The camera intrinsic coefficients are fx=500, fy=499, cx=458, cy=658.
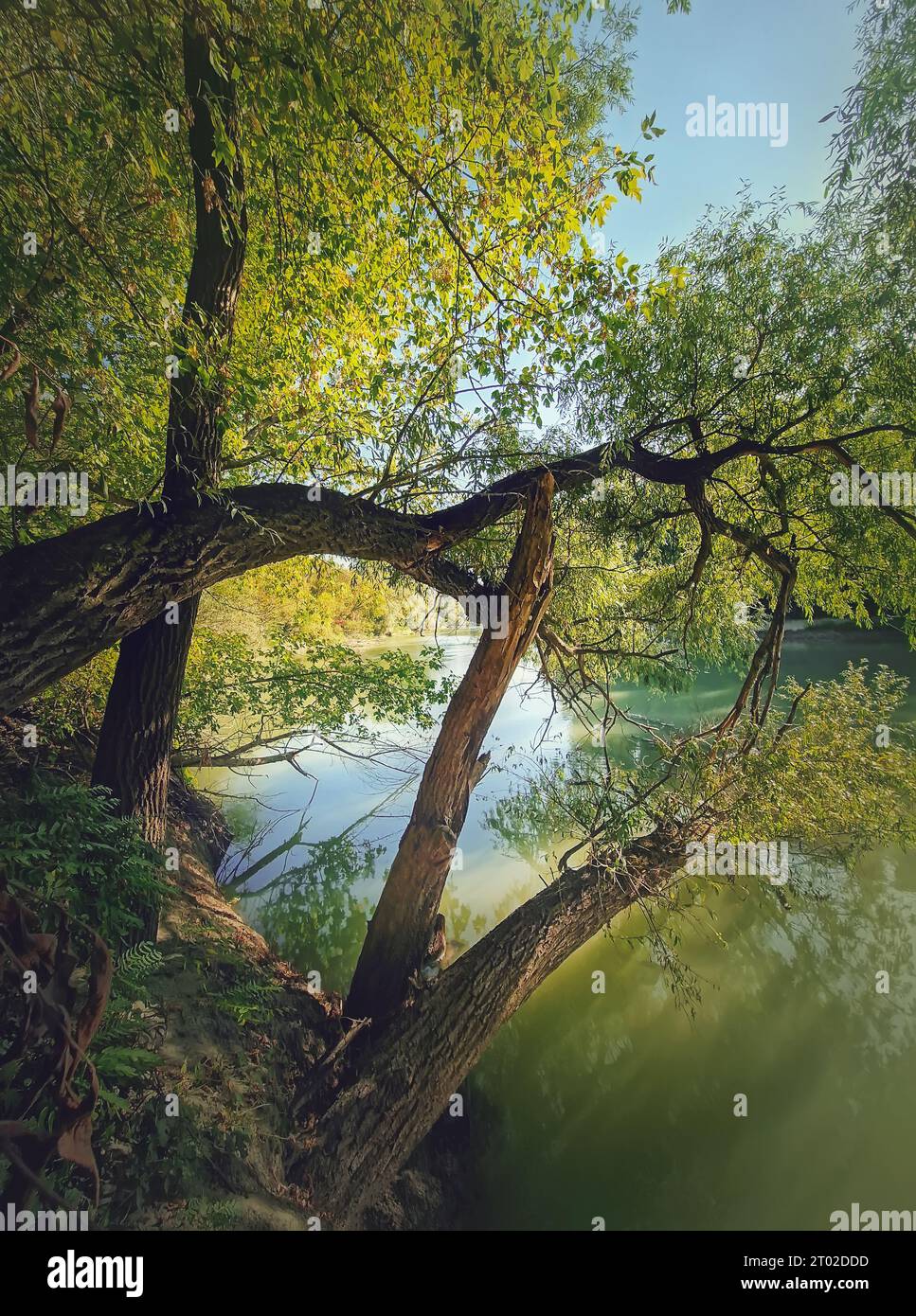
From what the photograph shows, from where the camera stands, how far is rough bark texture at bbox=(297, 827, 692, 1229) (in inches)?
95.0

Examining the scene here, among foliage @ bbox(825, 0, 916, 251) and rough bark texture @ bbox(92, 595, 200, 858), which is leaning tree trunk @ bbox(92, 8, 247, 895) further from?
foliage @ bbox(825, 0, 916, 251)

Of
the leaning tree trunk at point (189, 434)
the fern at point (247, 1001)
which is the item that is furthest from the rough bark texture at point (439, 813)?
the leaning tree trunk at point (189, 434)

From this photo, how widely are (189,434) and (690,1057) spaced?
5.40 meters

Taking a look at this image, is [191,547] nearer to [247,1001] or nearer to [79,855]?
[79,855]

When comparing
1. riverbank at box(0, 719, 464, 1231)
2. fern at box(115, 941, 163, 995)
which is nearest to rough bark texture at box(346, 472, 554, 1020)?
riverbank at box(0, 719, 464, 1231)

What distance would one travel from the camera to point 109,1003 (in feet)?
6.59

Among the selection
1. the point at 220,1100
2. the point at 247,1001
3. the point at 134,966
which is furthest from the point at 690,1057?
the point at 134,966

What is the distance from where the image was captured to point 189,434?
7.20 ft

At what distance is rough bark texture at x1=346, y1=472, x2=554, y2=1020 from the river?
970 mm

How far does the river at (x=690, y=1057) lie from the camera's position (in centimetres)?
305

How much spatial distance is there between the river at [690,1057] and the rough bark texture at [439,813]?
0.97m

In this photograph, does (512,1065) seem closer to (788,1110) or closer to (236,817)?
(788,1110)

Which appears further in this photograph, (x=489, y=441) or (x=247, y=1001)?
(x=489, y=441)

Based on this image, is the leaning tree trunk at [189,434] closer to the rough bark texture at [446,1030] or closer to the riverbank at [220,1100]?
the riverbank at [220,1100]
